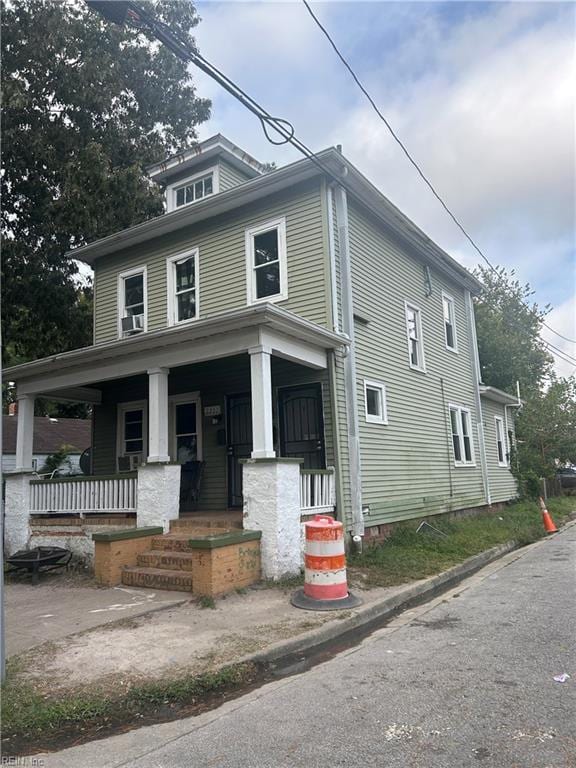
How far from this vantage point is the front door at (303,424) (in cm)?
980

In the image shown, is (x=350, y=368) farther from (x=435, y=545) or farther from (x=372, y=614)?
(x=372, y=614)

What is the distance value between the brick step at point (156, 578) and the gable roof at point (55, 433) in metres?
23.2

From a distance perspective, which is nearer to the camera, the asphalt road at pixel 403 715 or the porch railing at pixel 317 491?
the asphalt road at pixel 403 715

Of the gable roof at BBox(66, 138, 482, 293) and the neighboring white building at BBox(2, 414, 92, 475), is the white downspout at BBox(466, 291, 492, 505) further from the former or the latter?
the neighboring white building at BBox(2, 414, 92, 475)

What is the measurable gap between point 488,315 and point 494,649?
20.9 meters

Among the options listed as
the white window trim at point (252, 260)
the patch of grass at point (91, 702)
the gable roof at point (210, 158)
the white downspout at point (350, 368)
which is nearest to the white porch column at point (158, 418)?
the white window trim at point (252, 260)

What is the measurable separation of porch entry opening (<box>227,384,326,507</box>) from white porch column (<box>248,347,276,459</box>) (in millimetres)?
1918

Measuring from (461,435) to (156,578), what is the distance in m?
9.67

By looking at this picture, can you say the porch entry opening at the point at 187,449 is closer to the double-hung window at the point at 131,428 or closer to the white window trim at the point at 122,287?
the double-hung window at the point at 131,428

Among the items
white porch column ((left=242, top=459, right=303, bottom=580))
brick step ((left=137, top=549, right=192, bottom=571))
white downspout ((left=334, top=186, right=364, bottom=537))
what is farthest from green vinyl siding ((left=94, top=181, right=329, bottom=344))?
brick step ((left=137, top=549, right=192, bottom=571))

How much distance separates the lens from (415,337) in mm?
13039

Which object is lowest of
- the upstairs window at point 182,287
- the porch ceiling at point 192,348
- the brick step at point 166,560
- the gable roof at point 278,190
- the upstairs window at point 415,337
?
the brick step at point 166,560

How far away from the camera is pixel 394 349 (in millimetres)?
11852

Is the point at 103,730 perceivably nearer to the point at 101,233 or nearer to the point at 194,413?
the point at 194,413
